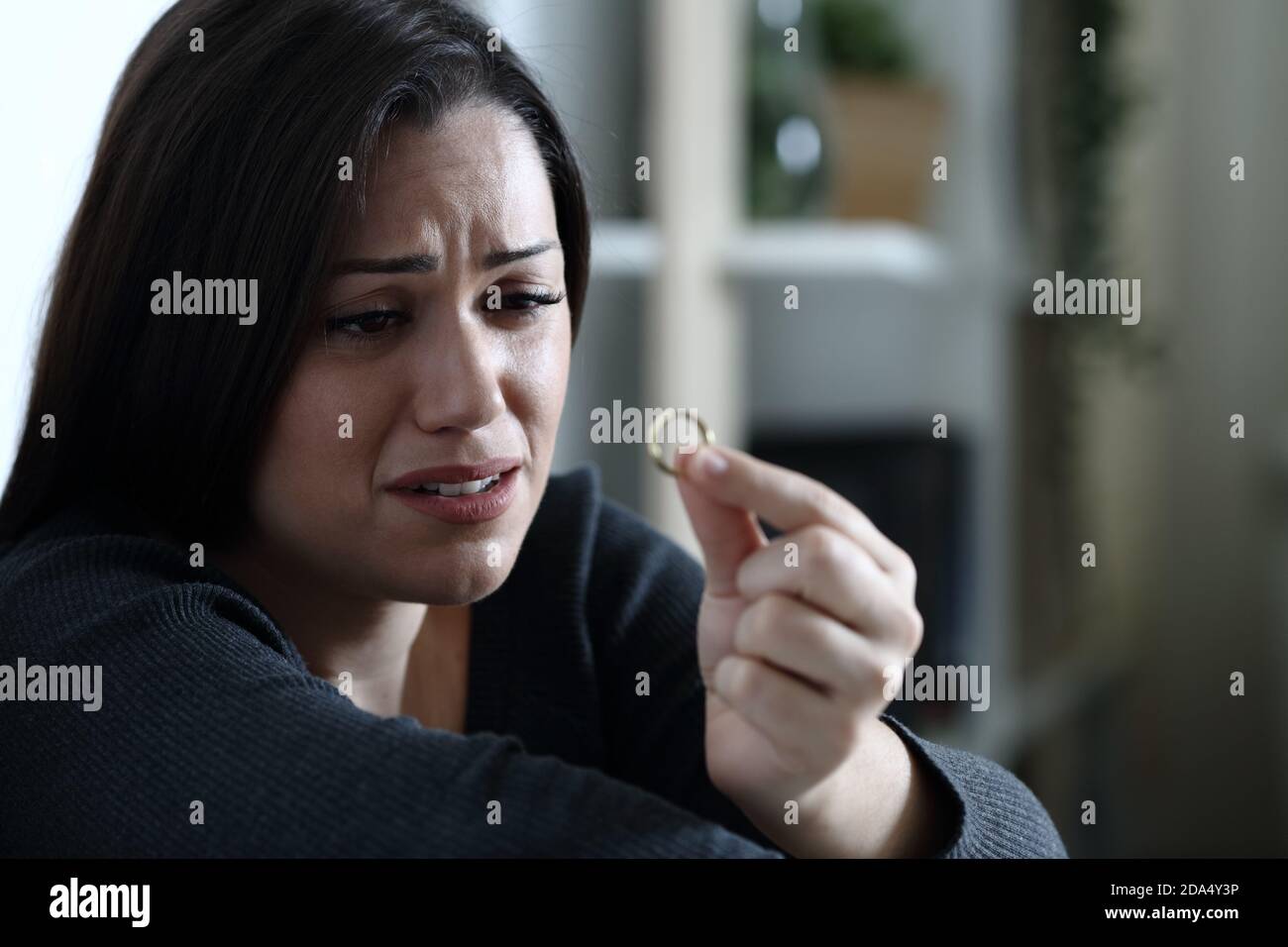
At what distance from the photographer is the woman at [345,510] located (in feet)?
1.71

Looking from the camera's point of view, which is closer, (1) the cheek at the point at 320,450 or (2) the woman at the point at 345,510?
(2) the woman at the point at 345,510

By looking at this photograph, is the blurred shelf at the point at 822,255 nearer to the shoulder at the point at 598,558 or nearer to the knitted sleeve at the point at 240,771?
the shoulder at the point at 598,558

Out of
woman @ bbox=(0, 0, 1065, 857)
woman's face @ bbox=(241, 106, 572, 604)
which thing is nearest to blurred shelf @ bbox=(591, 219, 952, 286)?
woman @ bbox=(0, 0, 1065, 857)

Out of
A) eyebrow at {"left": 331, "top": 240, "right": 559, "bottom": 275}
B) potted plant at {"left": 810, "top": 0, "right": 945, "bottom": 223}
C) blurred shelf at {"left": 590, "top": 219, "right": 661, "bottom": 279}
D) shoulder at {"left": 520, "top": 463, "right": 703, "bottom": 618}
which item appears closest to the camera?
eyebrow at {"left": 331, "top": 240, "right": 559, "bottom": 275}

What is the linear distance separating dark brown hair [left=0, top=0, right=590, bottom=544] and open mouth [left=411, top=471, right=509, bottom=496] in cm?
9

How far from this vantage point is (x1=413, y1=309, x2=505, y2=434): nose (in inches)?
25.2

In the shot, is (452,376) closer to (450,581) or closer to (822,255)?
(450,581)

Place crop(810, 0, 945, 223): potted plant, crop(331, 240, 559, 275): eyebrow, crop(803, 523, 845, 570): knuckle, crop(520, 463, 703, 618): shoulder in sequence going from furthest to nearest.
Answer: crop(810, 0, 945, 223): potted plant → crop(520, 463, 703, 618): shoulder → crop(331, 240, 559, 275): eyebrow → crop(803, 523, 845, 570): knuckle

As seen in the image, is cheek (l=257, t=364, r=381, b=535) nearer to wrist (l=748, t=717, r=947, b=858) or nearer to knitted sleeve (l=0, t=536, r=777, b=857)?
knitted sleeve (l=0, t=536, r=777, b=857)

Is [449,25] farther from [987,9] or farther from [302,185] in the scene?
[987,9]

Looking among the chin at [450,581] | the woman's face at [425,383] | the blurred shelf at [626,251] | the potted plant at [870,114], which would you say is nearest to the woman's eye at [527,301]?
the woman's face at [425,383]

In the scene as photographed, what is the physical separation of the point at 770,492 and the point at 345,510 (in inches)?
10.1

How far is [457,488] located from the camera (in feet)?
2.20
